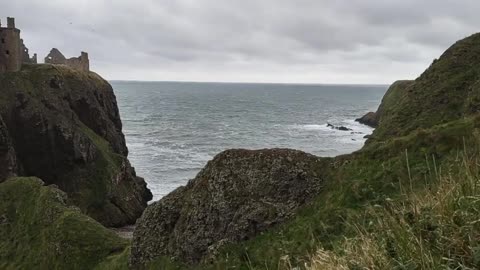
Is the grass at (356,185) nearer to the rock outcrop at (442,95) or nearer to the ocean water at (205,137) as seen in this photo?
the rock outcrop at (442,95)

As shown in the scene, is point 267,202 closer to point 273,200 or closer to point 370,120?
point 273,200

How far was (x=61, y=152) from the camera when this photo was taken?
58.9 metres

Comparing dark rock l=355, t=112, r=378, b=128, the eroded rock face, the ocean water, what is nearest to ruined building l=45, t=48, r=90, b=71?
the ocean water

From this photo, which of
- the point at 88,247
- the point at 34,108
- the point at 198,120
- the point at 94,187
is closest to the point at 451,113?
the point at 88,247

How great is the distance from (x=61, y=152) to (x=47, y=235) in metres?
32.0

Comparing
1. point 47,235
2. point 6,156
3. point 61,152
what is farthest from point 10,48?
point 47,235

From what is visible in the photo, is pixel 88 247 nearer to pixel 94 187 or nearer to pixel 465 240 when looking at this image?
pixel 465 240

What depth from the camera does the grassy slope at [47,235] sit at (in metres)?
27.6

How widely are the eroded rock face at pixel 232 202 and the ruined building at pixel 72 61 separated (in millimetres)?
68561

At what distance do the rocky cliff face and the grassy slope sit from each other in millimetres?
21568

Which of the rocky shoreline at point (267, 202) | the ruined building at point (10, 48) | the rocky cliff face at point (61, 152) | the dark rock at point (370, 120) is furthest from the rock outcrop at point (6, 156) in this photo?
the dark rock at point (370, 120)

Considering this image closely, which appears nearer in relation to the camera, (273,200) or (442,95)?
(273,200)

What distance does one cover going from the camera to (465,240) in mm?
5391

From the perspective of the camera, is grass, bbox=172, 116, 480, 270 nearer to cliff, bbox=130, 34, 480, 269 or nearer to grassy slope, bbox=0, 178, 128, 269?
cliff, bbox=130, 34, 480, 269
